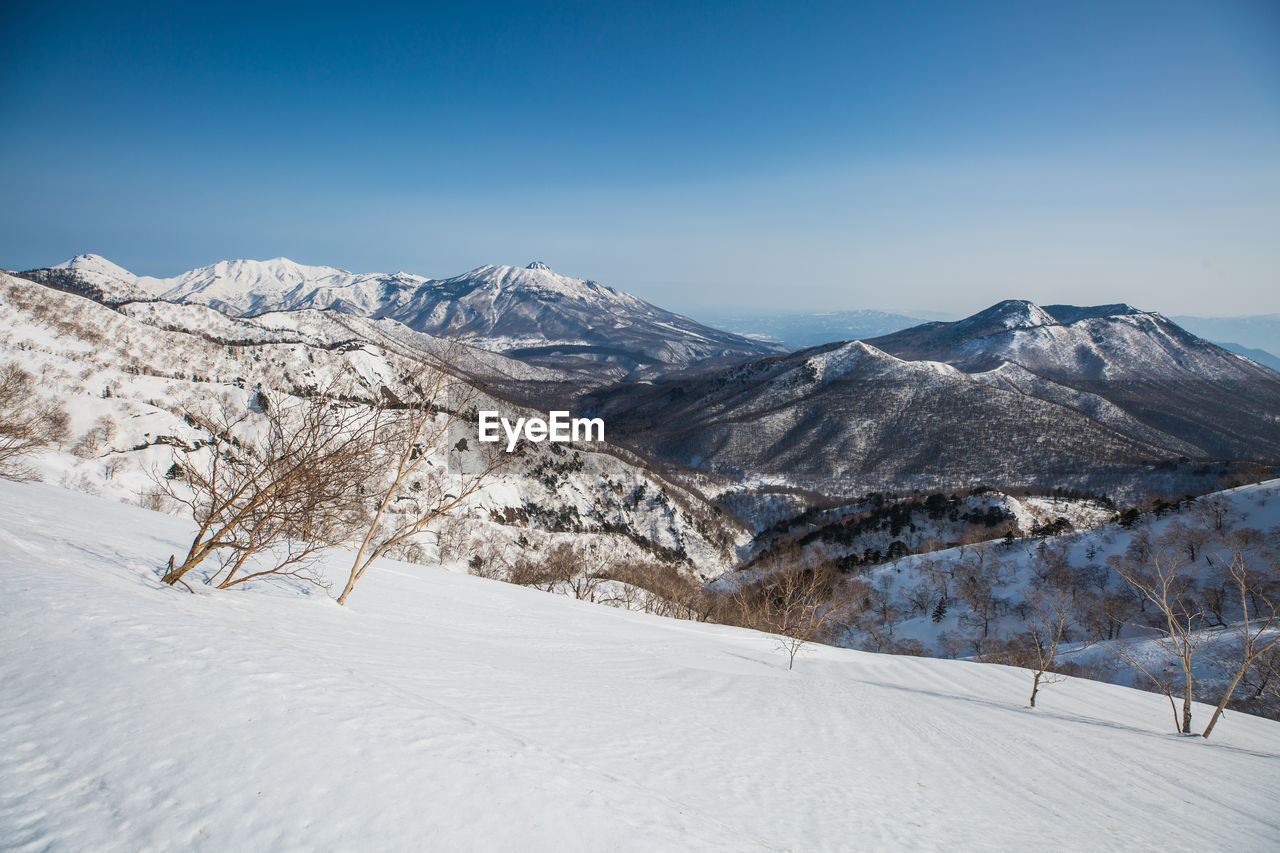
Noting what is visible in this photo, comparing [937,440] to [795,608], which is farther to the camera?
[937,440]

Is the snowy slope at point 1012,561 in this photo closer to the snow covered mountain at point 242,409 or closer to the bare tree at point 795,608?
the bare tree at point 795,608

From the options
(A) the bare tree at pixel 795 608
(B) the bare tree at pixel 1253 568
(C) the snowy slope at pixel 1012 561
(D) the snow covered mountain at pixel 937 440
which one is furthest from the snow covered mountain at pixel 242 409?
(B) the bare tree at pixel 1253 568

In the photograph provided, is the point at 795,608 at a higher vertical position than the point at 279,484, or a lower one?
lower

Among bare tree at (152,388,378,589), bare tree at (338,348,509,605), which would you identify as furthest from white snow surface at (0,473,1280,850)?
bare tree at (338,348,509,605)

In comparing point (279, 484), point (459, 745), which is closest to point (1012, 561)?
point (459, 745)

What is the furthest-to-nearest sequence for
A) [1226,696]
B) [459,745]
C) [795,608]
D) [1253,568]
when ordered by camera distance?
[1253,568], [795,608], [1226,696], [459,745]

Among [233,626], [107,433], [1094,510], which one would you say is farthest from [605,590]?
[1094,510]

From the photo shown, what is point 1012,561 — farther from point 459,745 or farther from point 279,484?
point 279,484

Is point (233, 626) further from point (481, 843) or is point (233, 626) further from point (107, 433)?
point (107, 433)
